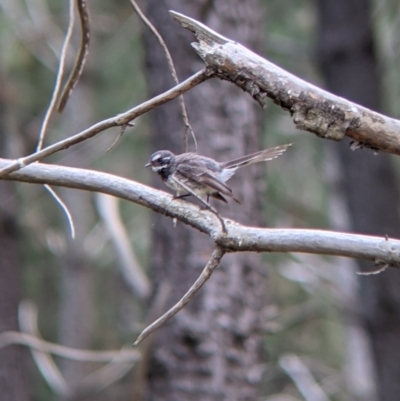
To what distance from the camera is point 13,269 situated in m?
6.49

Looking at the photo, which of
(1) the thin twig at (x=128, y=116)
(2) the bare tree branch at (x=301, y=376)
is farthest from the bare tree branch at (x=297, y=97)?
(2) the bare tree branch at (x=301, y=376)

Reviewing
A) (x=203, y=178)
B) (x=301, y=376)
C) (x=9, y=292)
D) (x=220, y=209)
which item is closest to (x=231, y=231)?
(x=203, y=178)

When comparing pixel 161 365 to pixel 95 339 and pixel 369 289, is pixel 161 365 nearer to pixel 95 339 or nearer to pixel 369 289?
pixel 369 289

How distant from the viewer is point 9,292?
634cm

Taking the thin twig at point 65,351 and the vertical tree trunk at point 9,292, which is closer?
the thin twig at point 65,351

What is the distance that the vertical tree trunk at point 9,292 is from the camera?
20.1ft

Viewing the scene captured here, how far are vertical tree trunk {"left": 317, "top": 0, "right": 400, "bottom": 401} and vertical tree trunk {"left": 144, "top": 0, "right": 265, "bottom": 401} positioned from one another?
90.7 inches

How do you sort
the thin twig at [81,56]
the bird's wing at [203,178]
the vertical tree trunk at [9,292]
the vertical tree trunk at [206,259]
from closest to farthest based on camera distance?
the thin twig at [81,56] → the bird's wing at [203,178] → the vertical tree trunk at [206,259] → the vertical tree trunk at [9,292]

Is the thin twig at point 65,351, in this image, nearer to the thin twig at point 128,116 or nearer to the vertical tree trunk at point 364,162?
the vertical tree trunk at point 364,162

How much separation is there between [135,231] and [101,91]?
9.27ft

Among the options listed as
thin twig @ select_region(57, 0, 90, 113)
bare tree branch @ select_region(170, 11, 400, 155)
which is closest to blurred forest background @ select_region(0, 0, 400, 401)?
thin twig @ select_region(57, 0, 90, 113)

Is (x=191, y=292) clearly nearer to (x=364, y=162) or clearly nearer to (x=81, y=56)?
(x=81, y=56)

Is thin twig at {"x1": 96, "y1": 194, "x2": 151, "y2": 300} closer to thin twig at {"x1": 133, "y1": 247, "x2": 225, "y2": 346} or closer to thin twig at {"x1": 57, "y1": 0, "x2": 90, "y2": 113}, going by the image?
thin twig at {"x1": 57, "y1": 0, "x2": 90, "y2": 113}

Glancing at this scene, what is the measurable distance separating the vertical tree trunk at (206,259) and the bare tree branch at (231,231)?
2706mm
